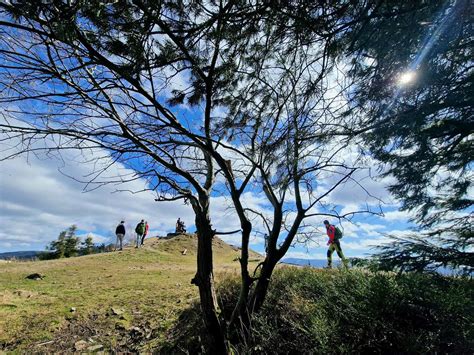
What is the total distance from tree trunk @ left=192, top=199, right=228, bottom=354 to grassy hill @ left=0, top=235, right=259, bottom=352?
0.62m

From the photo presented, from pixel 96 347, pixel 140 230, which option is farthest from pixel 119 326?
pixel 140 230

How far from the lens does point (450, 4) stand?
209cm

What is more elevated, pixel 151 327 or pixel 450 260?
pixel 450 260

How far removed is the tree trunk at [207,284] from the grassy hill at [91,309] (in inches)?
24.3

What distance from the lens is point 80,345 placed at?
15.8 ft

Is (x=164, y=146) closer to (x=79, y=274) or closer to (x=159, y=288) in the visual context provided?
(x=159, y=288)

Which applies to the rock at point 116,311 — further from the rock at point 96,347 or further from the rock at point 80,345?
the rock at point 96,347

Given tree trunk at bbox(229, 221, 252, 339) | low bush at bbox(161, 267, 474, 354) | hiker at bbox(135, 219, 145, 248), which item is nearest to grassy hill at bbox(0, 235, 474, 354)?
low bush at bbox(161, 267, 474, 354)

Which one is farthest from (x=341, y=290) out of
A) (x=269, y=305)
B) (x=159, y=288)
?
(x=159, y=288)

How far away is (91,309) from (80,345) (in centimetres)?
156

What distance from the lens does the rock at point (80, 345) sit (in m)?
4.74

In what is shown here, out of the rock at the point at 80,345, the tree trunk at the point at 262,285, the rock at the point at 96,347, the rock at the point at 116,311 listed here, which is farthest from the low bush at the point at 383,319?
the rock at the point at 116,311

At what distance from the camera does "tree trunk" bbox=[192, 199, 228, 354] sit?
3.82m

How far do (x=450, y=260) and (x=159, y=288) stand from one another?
6991mm
